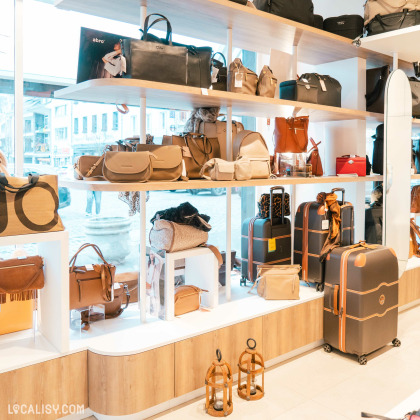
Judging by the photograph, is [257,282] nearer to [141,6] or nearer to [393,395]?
[393,395]

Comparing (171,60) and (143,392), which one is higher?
(171,60)

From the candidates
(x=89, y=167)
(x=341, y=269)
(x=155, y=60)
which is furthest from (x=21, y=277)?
(x=341, y=269)

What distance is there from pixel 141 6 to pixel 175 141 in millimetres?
775

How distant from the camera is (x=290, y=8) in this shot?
3.15 m

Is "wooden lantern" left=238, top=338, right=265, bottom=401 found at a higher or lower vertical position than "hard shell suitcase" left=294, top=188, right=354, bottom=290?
lower

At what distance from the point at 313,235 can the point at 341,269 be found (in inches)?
14.7

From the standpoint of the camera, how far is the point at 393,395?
8.61ft

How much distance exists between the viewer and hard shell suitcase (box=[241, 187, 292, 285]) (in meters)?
3.32

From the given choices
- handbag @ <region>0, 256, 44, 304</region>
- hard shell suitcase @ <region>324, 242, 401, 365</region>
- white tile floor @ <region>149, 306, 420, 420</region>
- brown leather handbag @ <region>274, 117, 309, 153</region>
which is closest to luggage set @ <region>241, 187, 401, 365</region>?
hard shell suitcase @ <region>324, 242, 401, 365</region>

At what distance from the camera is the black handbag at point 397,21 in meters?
3.54

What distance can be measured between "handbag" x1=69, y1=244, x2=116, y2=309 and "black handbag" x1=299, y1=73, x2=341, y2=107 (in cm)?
204

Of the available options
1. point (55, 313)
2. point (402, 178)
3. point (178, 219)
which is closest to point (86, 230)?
point (178, 219)

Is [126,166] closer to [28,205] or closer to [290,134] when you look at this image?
[28,205]

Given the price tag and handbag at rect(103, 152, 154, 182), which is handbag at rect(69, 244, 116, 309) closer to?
handbag at rect(103, 152, 154, 182)
